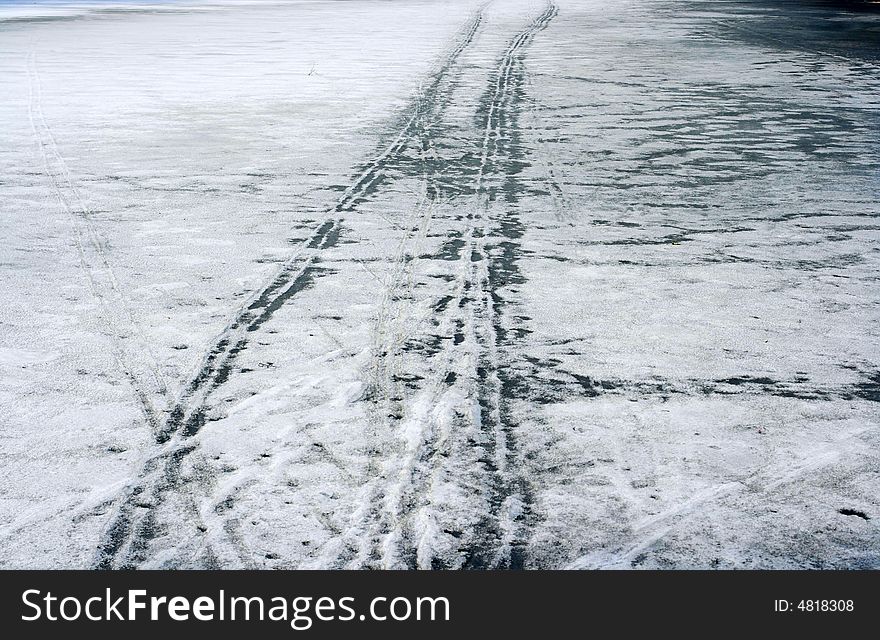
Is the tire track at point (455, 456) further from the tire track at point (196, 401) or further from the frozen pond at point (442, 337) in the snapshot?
the tire track at point (196, 401)

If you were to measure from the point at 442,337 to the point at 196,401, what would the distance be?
1196 millimetres

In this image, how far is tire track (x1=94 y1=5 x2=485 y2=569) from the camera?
9.12ft

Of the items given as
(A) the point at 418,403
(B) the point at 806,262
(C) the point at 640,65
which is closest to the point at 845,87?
(C) the point at 640,65

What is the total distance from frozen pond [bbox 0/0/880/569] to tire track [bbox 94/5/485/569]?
0.6 inches

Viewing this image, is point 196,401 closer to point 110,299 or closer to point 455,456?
point 455,456

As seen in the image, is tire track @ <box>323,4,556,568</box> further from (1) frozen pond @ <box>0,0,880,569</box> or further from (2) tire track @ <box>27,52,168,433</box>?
(2) tire track @ <box>27,52,168,433</box>

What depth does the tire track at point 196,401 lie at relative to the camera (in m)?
2.78

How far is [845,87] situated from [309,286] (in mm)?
9101

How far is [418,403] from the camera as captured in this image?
359 cm

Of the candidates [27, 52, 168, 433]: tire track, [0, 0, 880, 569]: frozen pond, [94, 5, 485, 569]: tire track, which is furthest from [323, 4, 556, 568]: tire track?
[27, 52, 168, 433]: tire track

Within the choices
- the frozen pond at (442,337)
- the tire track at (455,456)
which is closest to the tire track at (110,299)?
the frozen pond at (442,337)

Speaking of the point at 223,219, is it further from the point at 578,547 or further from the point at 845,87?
the point at 845,87

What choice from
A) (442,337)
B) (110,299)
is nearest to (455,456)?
(442,337)

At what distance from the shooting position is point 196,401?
3.60 m
